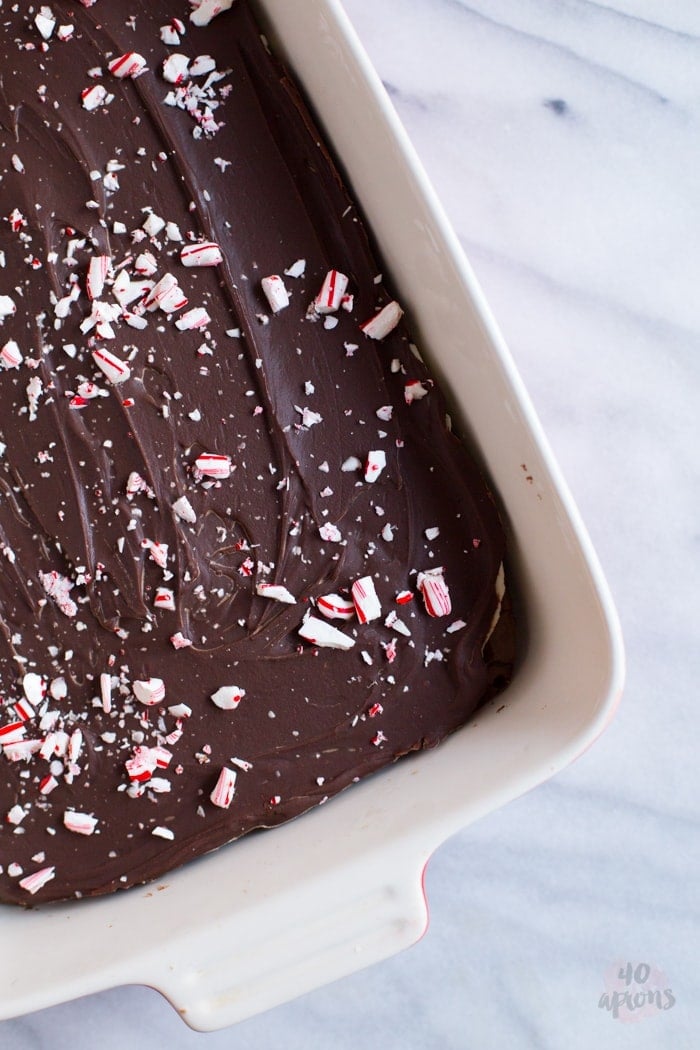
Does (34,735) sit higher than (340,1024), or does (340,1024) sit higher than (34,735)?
(34,735)

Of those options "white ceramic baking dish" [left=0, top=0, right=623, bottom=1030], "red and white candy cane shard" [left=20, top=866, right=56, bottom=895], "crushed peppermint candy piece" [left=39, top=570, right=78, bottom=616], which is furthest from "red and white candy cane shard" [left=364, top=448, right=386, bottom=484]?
"red and white candy cane shard" [left=20, top=866, right=56, bottom=895]

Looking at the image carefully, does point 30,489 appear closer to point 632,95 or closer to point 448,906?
point 448,906

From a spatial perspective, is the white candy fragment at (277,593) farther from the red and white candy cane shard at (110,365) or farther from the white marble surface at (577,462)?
the white marble surface at (577,462)

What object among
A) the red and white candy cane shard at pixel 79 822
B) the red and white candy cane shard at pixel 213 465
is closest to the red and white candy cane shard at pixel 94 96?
the red and white candy cane shard at pixel 213 465

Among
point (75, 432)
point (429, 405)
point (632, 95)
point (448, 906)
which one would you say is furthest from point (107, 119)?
point (448, 906)

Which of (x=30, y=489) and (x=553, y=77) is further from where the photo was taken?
(x=553, y=77)
